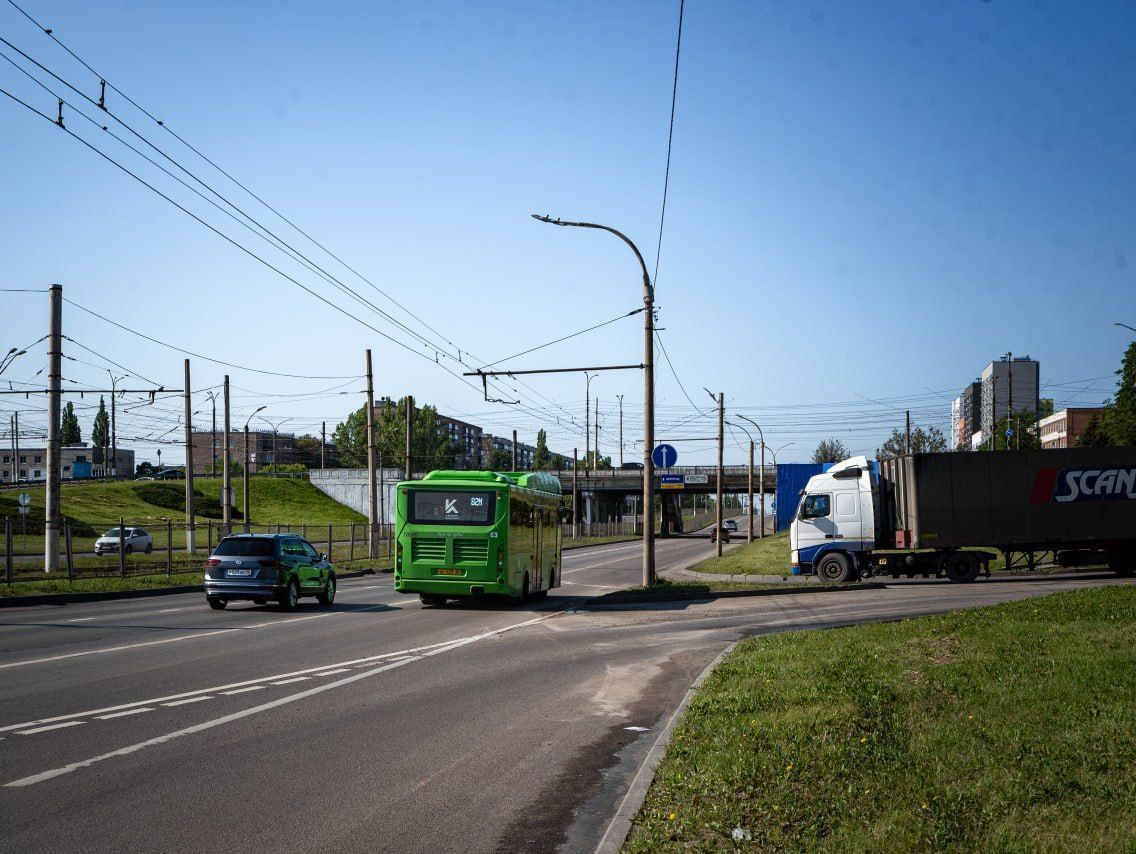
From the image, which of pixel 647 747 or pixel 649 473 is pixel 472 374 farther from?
pixel 647 747

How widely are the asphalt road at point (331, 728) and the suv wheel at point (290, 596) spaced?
3.24m

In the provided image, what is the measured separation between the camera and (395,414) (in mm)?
143875

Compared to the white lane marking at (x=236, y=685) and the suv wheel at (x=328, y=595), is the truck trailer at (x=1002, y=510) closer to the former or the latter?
Result: the suv wheel at (x=328, y=595)

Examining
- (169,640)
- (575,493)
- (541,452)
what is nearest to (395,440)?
(541,452)

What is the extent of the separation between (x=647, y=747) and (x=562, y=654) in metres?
6.63

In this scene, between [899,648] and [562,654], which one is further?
[562,654]

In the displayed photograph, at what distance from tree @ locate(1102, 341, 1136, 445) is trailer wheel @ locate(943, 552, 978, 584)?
165 ft

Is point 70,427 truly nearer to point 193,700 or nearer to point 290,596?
point 290,596

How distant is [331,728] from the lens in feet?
30.6

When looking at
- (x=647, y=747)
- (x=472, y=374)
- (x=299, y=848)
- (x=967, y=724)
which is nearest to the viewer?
(x=299, y=848)

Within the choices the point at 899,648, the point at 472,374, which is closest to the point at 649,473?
the point at 472,374

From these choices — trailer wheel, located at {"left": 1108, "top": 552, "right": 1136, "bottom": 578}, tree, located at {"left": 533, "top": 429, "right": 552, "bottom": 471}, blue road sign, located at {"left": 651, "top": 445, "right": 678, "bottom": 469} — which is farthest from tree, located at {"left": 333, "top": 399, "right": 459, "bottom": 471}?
trailer wheel, located at {"left": 1108, "top": 552, "right": 1136, "bottom": 578}

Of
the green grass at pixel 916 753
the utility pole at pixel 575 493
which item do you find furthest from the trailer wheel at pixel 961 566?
the utility pole at pixel 575 493

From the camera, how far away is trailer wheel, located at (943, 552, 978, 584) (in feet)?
101
